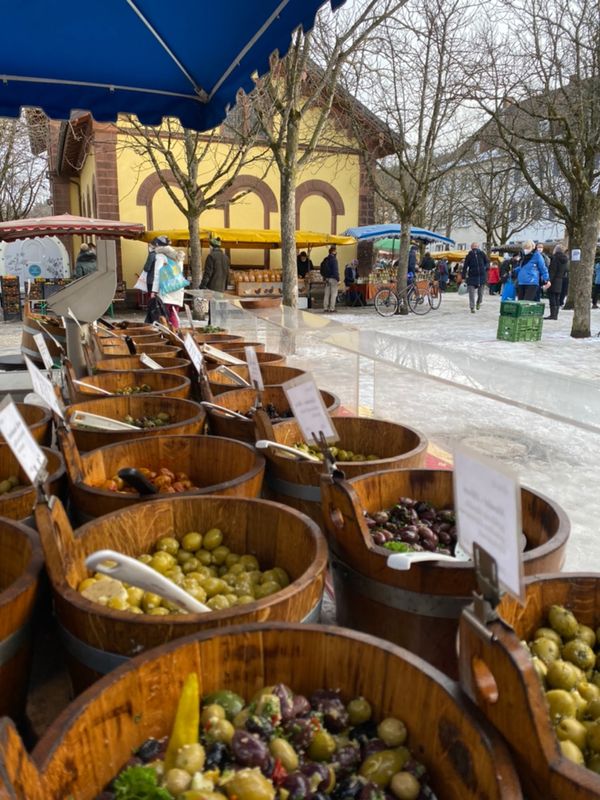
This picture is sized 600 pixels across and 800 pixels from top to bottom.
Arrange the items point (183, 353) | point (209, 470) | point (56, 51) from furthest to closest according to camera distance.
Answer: point (183, 353)
point (56, 51)
point (209, 470)

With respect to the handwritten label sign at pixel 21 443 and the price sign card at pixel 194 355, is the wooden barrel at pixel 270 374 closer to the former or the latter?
the price sign card at pixel 194 355

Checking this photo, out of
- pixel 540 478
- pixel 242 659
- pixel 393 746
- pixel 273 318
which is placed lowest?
pixel 540 478

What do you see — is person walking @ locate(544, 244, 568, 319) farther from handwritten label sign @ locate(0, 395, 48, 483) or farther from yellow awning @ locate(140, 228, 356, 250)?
handwritten label sign @ locate(0, 395, 48, 483)

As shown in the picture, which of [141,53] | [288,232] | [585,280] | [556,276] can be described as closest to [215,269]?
[288,232]

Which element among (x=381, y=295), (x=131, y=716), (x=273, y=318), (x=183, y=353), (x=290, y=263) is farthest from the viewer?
(x=381, y=295)

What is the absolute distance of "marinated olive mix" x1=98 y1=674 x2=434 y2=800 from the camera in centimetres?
100

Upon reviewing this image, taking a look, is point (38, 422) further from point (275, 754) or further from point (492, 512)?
point (492, 512)

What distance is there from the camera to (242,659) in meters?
1.18

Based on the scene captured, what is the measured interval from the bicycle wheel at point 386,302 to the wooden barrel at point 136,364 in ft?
42.9

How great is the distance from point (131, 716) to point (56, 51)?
3904 millimetres

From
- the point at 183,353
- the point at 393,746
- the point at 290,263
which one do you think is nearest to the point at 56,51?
the point at 183,353

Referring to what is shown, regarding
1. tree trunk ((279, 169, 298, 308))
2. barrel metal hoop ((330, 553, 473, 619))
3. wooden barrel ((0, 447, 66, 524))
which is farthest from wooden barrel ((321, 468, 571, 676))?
tree trunk ((279, 169, 298, 308))

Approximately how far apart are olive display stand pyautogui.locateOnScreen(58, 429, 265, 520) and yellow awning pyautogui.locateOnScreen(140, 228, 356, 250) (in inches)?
581

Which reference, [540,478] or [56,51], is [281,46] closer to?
[56,51]
